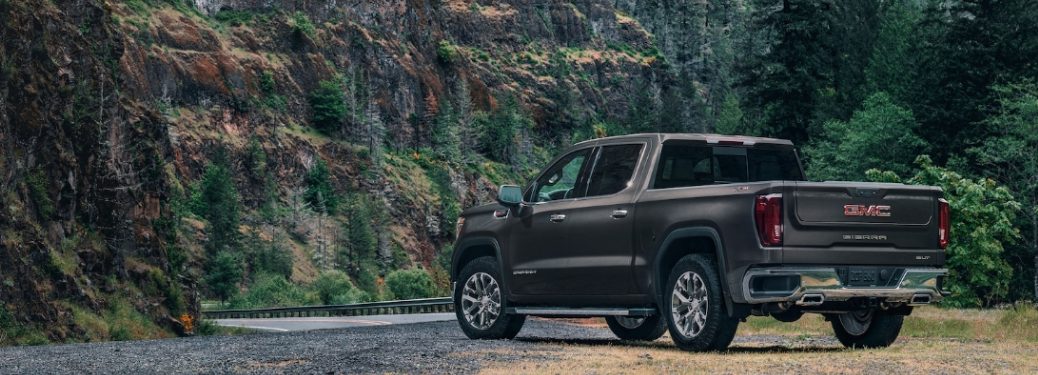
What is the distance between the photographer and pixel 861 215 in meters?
12.4

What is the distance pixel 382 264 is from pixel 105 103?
77.2 metres

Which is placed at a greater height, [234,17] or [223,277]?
[234,17]

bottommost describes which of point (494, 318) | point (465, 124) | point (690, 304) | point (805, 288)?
point (465, 124)

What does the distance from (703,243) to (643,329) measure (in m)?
3.61

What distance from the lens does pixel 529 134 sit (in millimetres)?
168875

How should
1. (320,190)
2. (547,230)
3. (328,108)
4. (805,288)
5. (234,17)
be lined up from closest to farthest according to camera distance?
(805,288), (547,230), (320,190), (328,108), (234,17)

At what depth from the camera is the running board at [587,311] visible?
13.7m

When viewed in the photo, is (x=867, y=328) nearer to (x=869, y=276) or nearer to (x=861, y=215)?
(x=869, y=276)

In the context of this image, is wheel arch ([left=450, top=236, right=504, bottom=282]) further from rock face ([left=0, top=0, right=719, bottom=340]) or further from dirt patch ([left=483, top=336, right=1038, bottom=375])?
rock face ([left=0, top=0, right=719, bottom=340])

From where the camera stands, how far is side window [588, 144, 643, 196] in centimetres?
1399

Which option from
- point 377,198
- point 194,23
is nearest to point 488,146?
point 377,198

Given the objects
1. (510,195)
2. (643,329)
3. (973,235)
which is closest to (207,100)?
(973,235)

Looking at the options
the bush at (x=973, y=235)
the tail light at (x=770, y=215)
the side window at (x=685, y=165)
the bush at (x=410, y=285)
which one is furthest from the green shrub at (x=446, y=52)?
the tail light at (x=770, y=215)

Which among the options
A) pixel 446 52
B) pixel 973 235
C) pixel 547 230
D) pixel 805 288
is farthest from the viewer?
pixel 446 52
